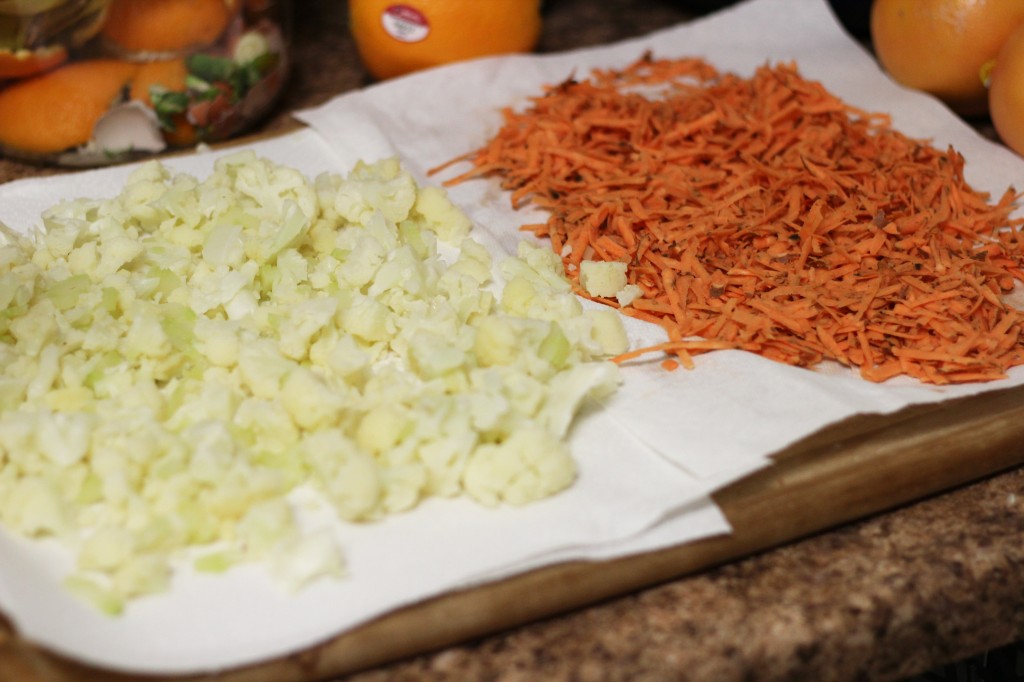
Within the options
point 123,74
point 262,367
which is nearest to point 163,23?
point 123,74

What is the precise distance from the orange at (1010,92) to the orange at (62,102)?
1180 mm

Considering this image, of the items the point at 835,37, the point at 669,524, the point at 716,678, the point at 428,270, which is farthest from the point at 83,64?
the point at 835,37

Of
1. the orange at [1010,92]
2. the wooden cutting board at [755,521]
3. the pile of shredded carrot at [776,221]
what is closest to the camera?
the wooden cutting board at [755,521]

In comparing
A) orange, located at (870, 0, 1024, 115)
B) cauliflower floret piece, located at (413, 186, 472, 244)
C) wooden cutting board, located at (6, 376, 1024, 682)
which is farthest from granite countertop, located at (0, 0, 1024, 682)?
orange, located at (870, 0, 1024, 115)

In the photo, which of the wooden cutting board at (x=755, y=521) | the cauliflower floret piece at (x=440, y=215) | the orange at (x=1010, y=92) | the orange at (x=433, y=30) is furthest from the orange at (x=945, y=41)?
the cauliflower floret piece at (x=440, y=215)

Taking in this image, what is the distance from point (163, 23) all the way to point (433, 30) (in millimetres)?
403

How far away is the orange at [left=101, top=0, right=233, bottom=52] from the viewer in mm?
1296

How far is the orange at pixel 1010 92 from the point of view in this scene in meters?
1.34

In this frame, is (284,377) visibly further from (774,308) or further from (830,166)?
(830,166)

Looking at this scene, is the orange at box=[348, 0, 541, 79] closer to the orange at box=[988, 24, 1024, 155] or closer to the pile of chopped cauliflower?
the pile of chopped cauliflower

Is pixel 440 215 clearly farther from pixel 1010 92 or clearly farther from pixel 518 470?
pixel 1010 92

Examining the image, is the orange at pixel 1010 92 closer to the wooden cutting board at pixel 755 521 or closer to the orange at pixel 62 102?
the wooden cutting board at pixel 755 521

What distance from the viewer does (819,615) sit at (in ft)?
2.78

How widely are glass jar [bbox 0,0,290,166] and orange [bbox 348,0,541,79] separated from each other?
0.17 metres
